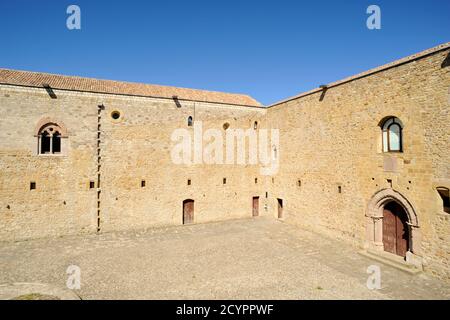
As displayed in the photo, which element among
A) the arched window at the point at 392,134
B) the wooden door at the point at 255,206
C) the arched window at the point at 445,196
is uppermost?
the arched window at the point at 392,134

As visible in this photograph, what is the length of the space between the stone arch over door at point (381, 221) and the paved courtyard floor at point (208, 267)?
0.85 meters

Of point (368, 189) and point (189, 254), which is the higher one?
point (368, 189)

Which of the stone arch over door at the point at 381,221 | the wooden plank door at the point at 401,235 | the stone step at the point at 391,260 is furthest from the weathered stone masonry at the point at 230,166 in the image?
the wooden plank door at the point at 401,235

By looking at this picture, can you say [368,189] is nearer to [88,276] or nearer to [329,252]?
[329,252]

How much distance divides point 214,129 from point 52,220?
1028 cm

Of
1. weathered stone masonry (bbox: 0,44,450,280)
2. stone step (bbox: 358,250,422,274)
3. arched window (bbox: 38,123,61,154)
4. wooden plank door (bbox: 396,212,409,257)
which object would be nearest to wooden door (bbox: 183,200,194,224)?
weathered stone masonry (bbox: 0,44,450,280)

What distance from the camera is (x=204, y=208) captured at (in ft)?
52.5

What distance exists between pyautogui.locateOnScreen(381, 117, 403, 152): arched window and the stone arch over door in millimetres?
1675

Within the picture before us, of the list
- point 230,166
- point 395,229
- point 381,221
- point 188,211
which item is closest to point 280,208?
point 230,166

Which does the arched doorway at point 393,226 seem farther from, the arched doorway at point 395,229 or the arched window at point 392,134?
the arched window at point 392,134

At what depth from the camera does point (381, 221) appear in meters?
10.3

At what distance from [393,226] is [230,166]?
9.62 meters

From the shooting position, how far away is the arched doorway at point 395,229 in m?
9.41
